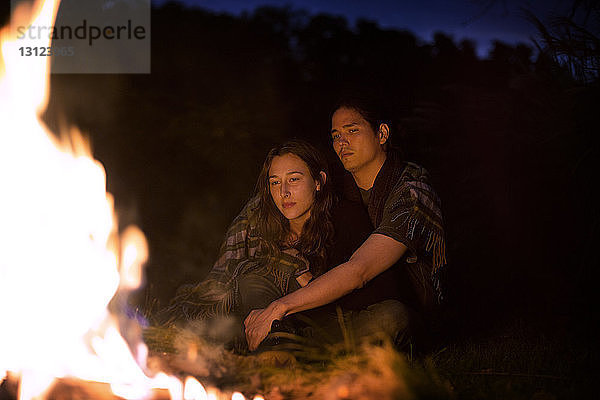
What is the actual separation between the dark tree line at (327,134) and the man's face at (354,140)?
0.41 metres

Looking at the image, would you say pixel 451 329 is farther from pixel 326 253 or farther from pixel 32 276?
pixel 32 276

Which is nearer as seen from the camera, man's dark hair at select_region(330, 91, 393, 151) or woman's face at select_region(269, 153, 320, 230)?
woman's face at select_region(269, 153, 320, 230)

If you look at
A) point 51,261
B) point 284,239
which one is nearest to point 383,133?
point 284,239

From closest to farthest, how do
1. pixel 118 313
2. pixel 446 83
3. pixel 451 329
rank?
pixel 118 313 → pixel 451 329 → pixel 446 83

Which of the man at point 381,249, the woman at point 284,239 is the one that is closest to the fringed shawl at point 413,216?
the man at point 381,249

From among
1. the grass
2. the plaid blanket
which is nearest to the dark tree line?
the plaid blanket

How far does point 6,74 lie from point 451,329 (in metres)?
3.45

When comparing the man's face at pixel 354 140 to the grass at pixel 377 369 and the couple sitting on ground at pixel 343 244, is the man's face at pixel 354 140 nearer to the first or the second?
the couple sitting on ground at pixel 343 244

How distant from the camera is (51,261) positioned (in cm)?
340

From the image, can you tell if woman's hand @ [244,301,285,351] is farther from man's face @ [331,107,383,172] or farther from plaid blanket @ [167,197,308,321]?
man's face @ [331,107,383,172]

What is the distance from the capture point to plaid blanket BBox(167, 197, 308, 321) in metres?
3.79

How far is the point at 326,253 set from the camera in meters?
3.61

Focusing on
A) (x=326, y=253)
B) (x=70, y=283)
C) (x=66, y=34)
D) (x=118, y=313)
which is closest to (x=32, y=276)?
(x=70, y=283)

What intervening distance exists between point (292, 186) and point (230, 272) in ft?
2.44
